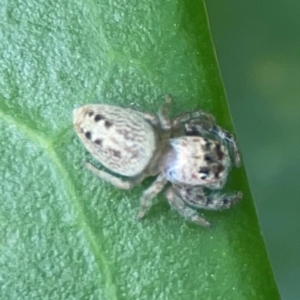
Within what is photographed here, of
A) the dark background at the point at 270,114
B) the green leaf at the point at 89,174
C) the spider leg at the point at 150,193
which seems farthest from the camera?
the dark background at the point at 270,114

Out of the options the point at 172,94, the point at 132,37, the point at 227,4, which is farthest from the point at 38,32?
the point at 227,4

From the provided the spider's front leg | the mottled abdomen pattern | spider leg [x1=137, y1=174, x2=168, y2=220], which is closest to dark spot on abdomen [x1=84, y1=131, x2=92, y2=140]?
the mottled abdomen pattern

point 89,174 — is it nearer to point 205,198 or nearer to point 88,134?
point 88,134

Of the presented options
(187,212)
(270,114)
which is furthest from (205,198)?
(270,114)

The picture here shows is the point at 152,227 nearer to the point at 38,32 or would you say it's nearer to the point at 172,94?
the point at 172,94

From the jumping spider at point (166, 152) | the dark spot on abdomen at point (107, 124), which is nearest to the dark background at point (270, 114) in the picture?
the jumping spider at point (166, 152)

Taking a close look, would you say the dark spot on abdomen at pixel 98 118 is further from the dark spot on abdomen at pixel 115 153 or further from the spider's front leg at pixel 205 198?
the spider's front leg at pixel 205 198

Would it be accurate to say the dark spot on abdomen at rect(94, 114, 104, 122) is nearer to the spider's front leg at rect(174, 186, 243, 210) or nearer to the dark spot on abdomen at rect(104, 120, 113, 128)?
the dark spot on abdomen at rect(104, 120, 113, 128)
